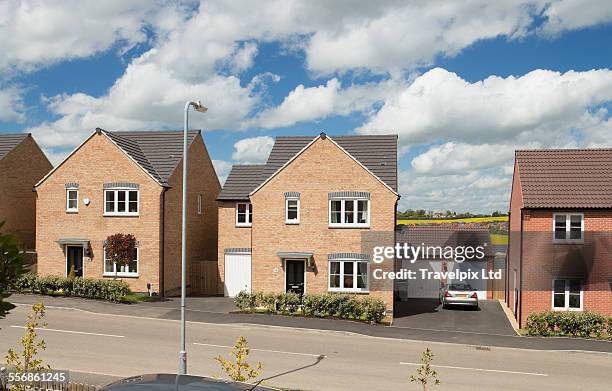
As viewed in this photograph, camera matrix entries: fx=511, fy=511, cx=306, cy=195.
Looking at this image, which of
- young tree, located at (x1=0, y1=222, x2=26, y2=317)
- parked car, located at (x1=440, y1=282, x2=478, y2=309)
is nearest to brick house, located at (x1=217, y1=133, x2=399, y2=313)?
parked car, located at (x1=440, y1=282, x2=478, y2=309)

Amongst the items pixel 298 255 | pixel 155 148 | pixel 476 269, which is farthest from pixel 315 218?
pixel 476 269

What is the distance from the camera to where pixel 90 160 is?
27422 mm

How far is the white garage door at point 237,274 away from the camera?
2880 centimetres

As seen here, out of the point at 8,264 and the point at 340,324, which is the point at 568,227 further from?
the point at 8,264

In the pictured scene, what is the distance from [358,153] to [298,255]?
6.30 m

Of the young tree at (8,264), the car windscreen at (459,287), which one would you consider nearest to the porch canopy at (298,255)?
the car windscreen at (459,287)

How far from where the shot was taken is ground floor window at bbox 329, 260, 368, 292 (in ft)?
77.9

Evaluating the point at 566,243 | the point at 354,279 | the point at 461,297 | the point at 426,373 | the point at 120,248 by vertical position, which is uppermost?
the point at 566,243

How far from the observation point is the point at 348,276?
24.0m

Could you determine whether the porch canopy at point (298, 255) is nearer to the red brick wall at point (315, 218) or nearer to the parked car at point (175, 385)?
the red brick wall at point (315, 218)

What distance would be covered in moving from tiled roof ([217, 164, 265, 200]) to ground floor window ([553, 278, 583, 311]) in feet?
53.5

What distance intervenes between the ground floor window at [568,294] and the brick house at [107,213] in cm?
1901

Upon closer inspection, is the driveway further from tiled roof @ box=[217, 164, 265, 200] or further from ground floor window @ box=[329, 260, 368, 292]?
tiled roof @ box=[217, 164, 265, 200]

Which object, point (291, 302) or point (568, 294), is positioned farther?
point (291, 302)
